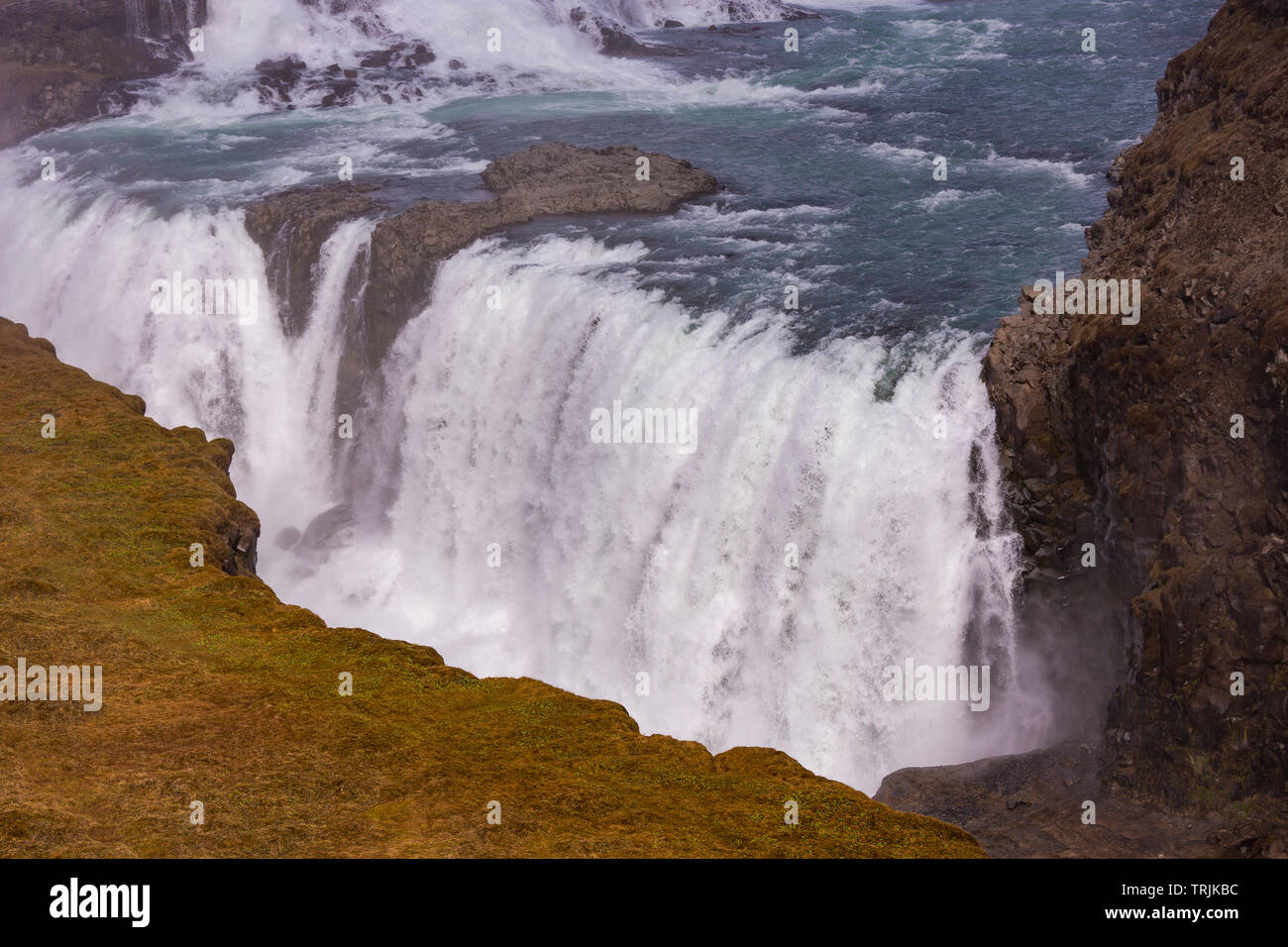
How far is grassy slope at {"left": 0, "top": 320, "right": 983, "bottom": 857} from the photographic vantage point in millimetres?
12289

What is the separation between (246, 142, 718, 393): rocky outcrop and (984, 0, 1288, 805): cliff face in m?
15.1

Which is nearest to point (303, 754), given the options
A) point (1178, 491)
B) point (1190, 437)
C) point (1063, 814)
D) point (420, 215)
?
point (1063, 814)

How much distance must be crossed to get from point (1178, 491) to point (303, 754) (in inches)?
463

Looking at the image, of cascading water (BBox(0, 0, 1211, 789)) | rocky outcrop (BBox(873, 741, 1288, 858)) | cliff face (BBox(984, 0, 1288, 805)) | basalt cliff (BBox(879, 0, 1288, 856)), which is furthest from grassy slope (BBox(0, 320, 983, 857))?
cascading water (BBox(0, 0, 1211, 789))

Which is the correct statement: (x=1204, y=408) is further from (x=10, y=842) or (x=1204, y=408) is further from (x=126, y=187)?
(x=126, y=187)

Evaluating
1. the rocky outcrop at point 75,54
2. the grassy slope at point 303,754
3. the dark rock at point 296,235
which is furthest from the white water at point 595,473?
the rocky outcrop at point 75,54

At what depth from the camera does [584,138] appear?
41375mm

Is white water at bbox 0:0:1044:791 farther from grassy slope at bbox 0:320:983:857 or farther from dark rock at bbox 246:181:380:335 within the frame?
grassy slope at bbox 0:320:983:857

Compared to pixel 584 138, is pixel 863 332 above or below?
below

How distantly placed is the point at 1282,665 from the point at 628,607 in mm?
11738

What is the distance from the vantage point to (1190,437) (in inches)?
698

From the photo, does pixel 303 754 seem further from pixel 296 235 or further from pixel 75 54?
pixel 75 54
